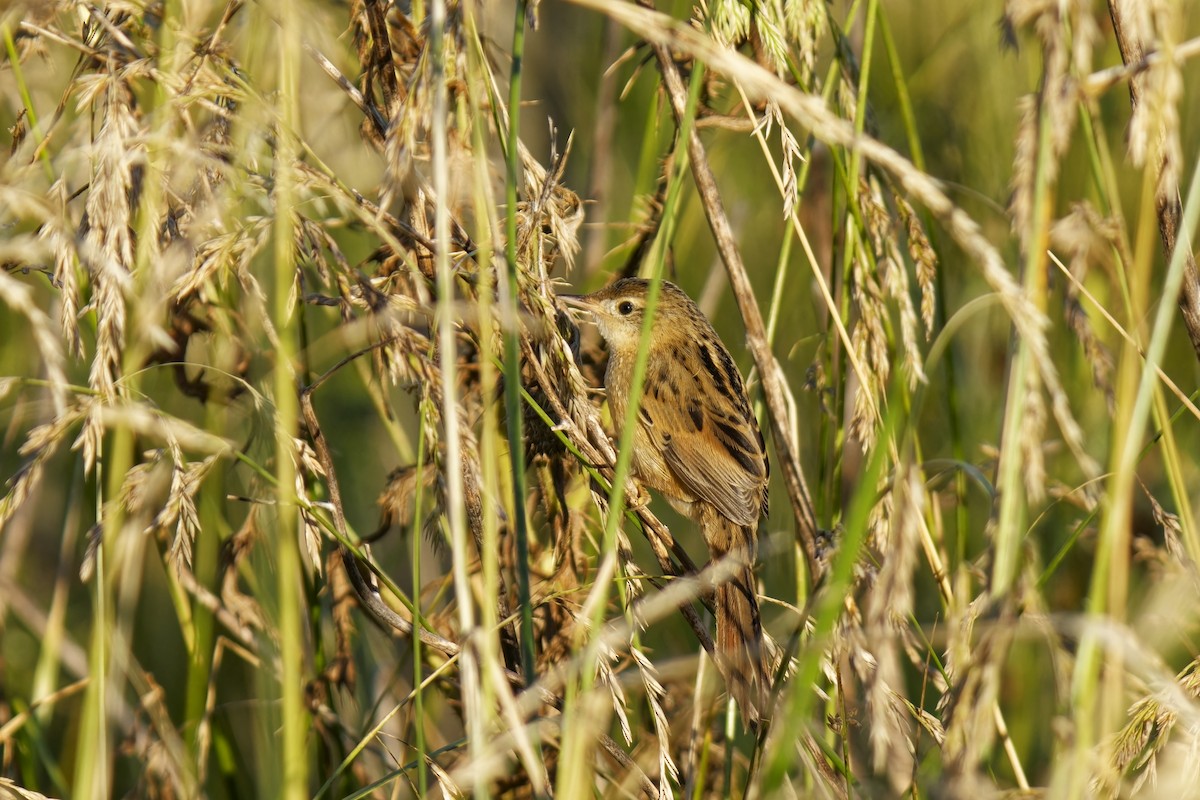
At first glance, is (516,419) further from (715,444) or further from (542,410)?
(715,444)

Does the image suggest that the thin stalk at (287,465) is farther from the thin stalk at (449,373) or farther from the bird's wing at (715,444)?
the bird's wing at (715,444)

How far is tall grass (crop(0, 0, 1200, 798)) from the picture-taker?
147cm

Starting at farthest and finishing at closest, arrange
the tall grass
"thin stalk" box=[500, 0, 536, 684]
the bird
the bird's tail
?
the bird → the bird's tail → "thin stalk" box=[500, 0, 536, 684] → the tall grass

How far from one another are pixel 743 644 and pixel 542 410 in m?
0.78

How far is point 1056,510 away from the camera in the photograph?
3.69 m

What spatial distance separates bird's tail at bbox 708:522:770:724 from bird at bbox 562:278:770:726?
1.11ft

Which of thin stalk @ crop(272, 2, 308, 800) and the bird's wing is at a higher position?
thin stalk @ crop(272, 2, 308, 800)

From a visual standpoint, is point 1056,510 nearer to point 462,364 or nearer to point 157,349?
point 462,364

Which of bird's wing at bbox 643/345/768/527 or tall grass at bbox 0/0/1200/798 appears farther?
bird's wing at bbox 643/345/768/527

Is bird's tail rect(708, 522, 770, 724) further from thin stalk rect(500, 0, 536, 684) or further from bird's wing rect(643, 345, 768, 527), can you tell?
thin stalk rect(500, 0, 536, 684)

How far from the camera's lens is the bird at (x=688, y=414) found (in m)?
3.35

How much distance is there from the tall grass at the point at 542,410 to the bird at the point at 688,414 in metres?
0.14

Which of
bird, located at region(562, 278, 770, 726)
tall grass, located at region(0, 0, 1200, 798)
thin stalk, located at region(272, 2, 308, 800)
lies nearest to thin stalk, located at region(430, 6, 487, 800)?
tall grass, located at region(0, 0, 1200, 798)

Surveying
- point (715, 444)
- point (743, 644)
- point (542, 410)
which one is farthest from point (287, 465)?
point (715, 444)
